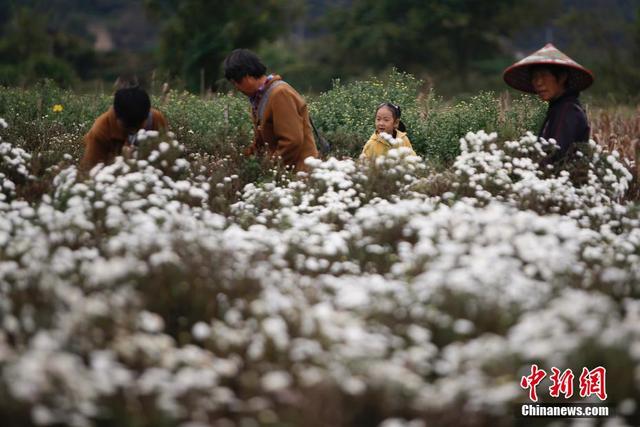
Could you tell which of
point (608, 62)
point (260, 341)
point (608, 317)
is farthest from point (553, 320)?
point (608, 62)

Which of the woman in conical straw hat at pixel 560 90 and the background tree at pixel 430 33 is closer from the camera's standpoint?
the woman in conical straw hat at pixel 560 90

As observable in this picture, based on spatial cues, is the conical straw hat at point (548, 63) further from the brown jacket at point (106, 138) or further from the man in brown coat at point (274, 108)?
the brown jacket at point (106, 138)

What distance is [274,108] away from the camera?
252 inches

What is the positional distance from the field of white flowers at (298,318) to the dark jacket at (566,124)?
1.09m

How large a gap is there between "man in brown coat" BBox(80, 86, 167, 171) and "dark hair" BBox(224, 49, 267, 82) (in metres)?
0.72

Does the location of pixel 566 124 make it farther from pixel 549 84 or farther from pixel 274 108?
pixel 274 108

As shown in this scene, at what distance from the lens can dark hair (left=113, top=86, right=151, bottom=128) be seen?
18.6 ft

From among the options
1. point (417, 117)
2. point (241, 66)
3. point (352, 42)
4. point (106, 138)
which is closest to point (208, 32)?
point (352, 42)

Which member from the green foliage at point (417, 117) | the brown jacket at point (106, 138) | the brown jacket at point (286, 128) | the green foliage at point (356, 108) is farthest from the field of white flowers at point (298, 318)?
the green foliage at point (356, 108)

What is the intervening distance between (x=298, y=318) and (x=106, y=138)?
3.16 metres

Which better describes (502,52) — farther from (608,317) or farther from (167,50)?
(608,317)

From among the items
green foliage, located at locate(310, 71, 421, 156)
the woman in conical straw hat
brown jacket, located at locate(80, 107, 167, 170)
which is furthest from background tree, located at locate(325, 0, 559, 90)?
brown jacket, located at locate(80, 107, 167, 170)

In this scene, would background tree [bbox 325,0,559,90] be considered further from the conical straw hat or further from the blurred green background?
the conical straw hat

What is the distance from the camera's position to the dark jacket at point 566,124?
6035mm
